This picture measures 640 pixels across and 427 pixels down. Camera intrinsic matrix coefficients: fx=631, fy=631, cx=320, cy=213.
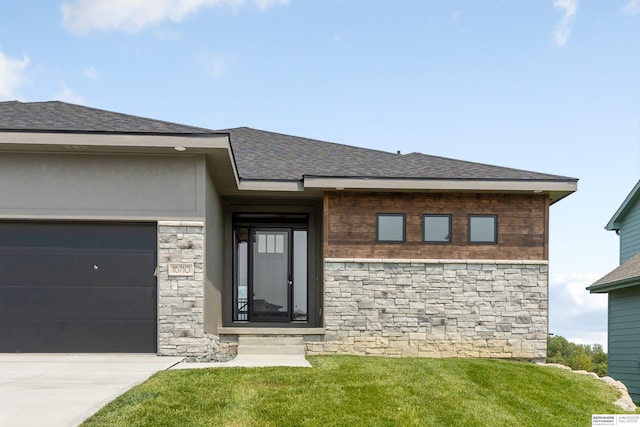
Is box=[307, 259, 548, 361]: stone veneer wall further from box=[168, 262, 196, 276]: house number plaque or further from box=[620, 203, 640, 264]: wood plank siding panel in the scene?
box=[620, 203, 640, 264]: wood plank siding panel

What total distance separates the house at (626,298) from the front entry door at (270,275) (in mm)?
8184

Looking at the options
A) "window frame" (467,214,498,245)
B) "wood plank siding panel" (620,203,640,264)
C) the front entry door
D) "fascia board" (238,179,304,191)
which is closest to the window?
"window frame" (467,214,498,245)

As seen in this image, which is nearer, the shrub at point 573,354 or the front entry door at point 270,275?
the front entry door at point 270,275

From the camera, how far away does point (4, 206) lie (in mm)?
10859

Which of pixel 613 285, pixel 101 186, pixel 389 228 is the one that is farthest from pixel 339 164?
pixel 613 285

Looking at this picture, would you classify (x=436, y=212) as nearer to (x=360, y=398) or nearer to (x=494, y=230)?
(x=494, y=230)

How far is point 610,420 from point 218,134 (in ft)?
22.8

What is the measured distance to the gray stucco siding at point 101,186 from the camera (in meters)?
10.9

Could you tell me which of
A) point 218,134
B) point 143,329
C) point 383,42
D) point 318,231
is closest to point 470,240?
point 318,231

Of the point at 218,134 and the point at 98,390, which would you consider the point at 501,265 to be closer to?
the point at 218,134

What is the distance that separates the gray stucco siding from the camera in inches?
428

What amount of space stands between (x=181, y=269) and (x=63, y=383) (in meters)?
3.36

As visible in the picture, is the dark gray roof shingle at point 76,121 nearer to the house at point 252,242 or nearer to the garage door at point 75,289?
the house at point 252,242

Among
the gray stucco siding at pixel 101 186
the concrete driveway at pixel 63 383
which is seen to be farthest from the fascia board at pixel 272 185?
the concrete driveway at pixel 63 383
